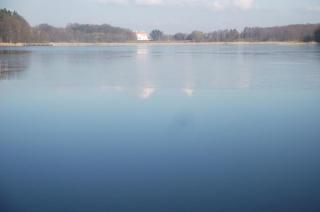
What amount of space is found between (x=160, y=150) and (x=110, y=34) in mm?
68252

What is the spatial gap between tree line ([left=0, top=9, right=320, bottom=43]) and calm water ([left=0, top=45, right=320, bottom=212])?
1419 inches

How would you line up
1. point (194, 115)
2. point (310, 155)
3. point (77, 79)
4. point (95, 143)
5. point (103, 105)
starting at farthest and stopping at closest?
1. point (77, 79)
2. point (103, 105)
3. point (194, 115)
4. point (95, 143)
5. point (310, 155)

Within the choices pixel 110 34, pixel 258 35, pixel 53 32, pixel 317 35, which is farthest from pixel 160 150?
pixel 110 34

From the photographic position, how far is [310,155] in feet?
14.8

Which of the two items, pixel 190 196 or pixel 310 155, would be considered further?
pixel 310 155

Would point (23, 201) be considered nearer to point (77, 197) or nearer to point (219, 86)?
point (77, 197)

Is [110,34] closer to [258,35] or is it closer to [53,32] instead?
[53,32]

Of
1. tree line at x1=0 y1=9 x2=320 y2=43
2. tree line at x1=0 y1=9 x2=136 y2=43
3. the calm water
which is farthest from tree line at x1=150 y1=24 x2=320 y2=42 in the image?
the calm water

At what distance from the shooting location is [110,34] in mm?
71438

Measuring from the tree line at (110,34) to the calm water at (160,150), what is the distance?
36.0 m

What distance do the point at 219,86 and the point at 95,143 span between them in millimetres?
5058

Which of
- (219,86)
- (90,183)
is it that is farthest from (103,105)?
(90,183)

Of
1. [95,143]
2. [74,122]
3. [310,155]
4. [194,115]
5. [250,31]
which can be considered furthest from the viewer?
[250,31]

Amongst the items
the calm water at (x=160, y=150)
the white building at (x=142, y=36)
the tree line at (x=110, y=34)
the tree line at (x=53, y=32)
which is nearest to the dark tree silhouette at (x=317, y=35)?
the tree line at (x=110, y=34)
